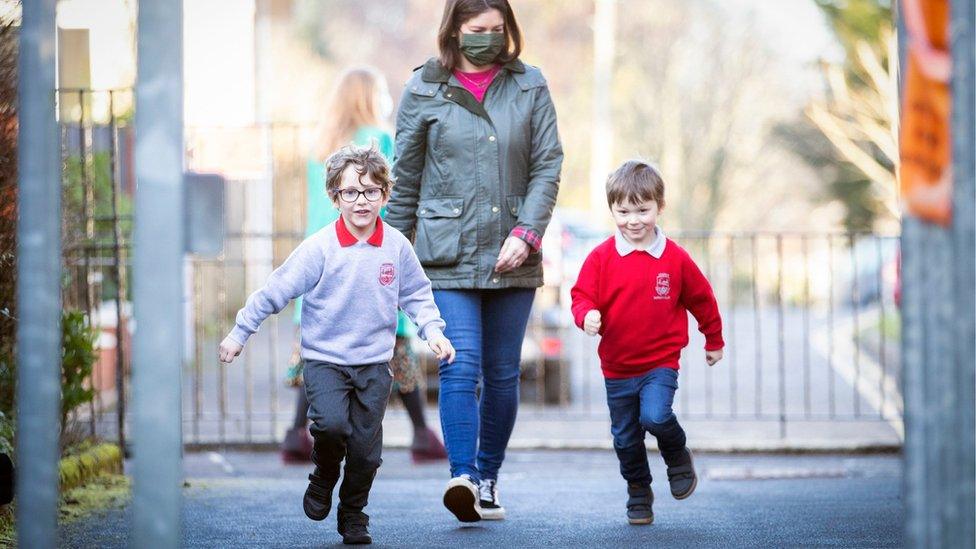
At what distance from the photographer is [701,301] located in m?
5.65

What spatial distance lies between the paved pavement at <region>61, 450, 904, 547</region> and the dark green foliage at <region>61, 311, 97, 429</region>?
64 cm

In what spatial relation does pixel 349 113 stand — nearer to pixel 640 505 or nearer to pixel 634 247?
pixel 634 247

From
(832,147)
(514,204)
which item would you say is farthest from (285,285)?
(832,147)

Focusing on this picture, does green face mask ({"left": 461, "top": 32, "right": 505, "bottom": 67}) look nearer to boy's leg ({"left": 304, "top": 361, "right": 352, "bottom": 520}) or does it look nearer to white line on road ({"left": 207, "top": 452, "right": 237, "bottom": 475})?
boy's leg ({"left": 304, "top": 361, "right": 352, "bottom": 520})

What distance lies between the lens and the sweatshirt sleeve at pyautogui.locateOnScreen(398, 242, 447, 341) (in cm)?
513

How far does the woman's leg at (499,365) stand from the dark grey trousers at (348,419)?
2.12 ft

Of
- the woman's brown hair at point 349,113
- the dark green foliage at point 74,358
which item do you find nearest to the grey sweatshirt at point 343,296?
the dark green foliage at point 74,358

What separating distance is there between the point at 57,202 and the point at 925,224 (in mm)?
1855

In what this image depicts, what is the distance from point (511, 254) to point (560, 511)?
3.75 ft

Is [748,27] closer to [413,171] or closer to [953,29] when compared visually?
[413,171]

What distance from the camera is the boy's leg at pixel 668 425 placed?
5.43 meters

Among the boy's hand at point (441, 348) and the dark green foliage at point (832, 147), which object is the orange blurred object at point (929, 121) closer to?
the boy's hand at point (441, 348)

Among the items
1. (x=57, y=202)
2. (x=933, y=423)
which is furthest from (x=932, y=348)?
(x=57, y=202)

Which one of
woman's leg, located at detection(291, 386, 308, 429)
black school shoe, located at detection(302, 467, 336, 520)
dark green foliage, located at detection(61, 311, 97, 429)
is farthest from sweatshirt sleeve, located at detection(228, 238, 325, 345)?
woman's leg, located at detection(291, 386, 308, 429)
